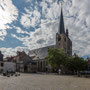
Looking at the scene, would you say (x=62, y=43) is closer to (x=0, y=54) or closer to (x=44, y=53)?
(x=44, y=53)

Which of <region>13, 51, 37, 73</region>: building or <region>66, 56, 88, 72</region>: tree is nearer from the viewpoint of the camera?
<region>66, 56, 88, 72</region>: tree

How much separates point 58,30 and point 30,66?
26.7 m

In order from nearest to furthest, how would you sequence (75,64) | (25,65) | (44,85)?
1. (44,85)
2. (75,64)
3. (25,65)

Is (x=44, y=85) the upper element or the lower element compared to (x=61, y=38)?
lower

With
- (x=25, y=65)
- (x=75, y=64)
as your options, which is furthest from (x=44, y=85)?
(x=25, y=65)

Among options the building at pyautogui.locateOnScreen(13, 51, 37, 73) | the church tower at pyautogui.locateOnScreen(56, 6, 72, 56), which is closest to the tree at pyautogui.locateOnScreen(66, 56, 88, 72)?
the church tower at pyautogui.locateOnScreen(56, 6, 72, 56)

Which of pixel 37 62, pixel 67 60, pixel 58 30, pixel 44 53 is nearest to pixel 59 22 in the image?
pixel 58 30

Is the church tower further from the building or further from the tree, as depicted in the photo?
the tree

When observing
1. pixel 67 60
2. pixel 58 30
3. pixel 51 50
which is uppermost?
pixel 58 30

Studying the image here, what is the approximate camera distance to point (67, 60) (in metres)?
44.4

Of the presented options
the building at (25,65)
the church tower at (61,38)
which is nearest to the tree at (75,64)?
the church tower at (61,38)

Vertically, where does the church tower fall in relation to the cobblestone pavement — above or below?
above

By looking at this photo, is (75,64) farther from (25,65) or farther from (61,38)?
(25,65)

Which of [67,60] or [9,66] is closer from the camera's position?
[67,60]
